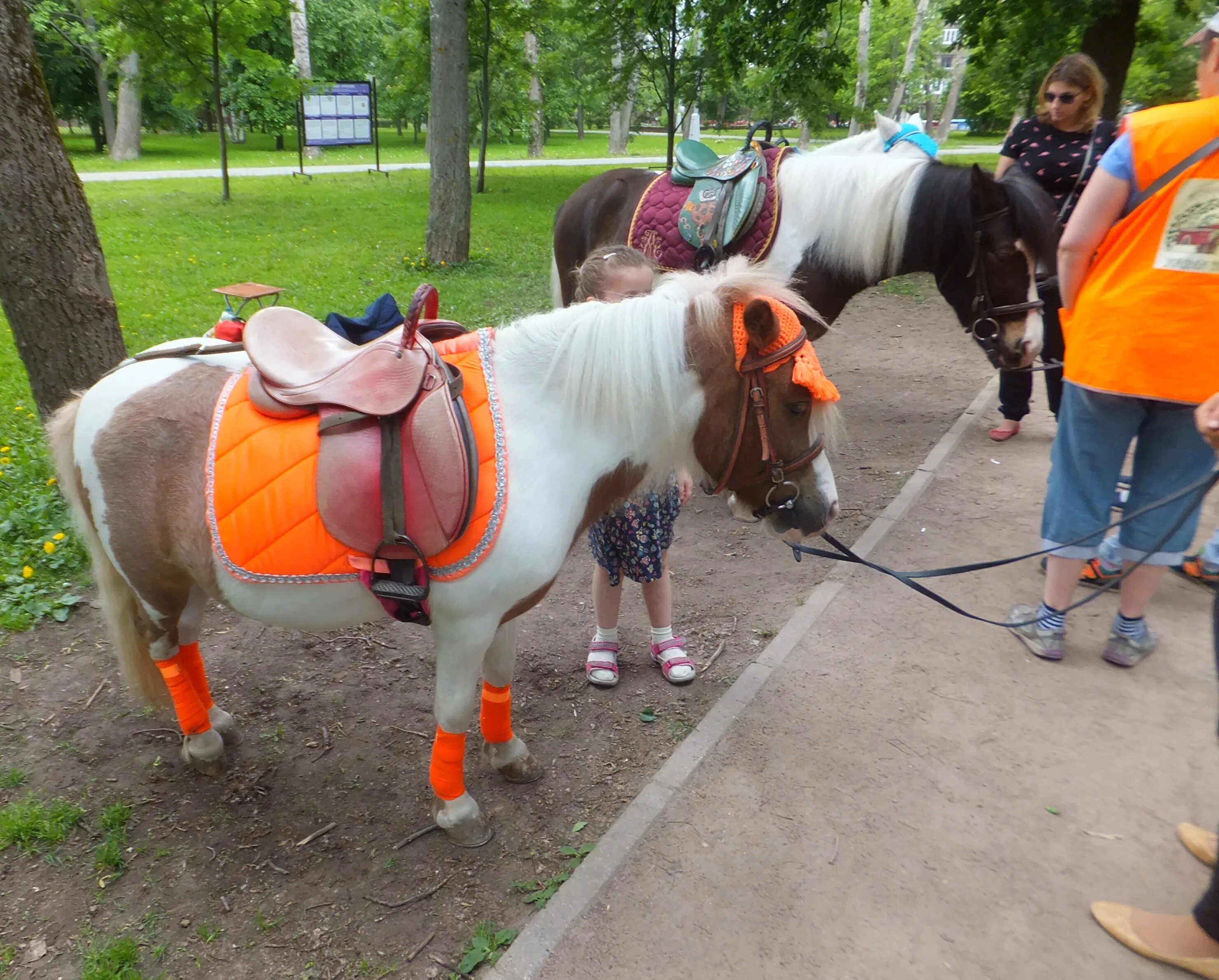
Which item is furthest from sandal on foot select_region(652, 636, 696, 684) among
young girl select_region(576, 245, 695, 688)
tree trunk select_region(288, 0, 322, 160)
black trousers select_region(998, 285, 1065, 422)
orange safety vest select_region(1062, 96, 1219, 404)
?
tree trunk select_region(288, 0, 322, 160)

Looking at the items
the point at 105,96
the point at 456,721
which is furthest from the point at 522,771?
the point at 105,96

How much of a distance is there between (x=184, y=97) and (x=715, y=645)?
649 inches

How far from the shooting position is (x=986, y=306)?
400 cm

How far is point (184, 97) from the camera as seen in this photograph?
14484mm

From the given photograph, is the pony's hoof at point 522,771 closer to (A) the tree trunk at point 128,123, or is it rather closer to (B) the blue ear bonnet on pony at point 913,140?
(B) the blue ear bonnet on pony at point 913,140

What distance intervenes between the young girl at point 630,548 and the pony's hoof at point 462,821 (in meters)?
0.87

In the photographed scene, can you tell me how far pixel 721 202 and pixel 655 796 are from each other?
3114 millimetres

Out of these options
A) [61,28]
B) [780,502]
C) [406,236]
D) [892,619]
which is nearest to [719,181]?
[892,619]

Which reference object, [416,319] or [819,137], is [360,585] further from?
[819,137]

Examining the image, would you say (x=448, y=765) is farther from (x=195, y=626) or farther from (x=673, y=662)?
(x=673, y=662)

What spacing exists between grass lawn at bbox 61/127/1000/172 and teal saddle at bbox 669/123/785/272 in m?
14.7

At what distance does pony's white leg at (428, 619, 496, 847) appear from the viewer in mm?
2004

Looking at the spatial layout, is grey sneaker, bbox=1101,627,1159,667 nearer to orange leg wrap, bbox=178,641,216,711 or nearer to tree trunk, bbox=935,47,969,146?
orange leg wrap, bbox=178,641,216,711

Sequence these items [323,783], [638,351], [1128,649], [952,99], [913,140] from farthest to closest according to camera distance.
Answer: [952,99] < [913,140] < [1128,649] < [323,783] < [638,351]
